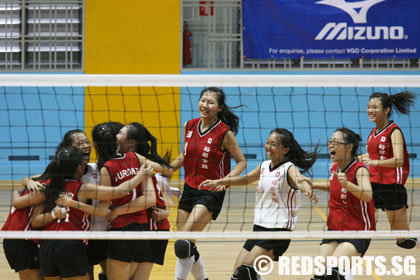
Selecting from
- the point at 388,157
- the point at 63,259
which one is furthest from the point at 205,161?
the point at 388,157

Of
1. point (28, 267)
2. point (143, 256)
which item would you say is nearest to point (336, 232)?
point (143, 256)

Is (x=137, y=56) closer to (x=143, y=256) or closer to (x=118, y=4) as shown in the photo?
(x=118, y=4)

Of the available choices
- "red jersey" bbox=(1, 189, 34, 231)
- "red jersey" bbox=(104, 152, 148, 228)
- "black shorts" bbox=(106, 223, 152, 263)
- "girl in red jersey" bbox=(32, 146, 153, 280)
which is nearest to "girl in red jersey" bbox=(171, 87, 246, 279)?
"black shorts" bbox=(106, 223, 152, 263)

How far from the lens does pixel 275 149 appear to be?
472 centimetres

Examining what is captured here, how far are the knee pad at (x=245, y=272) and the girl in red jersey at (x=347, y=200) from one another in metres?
0.46

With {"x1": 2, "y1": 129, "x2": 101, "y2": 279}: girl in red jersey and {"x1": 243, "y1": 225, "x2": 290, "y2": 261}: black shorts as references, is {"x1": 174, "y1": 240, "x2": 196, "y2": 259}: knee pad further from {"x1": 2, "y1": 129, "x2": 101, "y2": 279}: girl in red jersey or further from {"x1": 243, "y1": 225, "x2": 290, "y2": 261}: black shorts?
{"x1": 2, "y1": 129, "x2": 101, "y2": 279}: girl in red jersey

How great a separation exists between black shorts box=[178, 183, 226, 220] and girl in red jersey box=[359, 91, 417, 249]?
157cm

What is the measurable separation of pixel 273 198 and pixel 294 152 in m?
0.45

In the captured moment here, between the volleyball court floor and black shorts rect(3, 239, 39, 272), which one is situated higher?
black shorts rect(3, 239, 39, 272)

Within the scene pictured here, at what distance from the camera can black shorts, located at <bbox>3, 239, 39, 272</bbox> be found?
4180mm

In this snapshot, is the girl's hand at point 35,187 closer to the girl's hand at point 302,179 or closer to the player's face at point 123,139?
the player's face at point 123,139

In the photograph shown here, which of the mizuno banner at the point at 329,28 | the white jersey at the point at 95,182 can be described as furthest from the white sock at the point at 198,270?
the mizuno banner at the point at 329,28

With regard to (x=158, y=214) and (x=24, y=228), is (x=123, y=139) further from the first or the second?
(x=24, y=228)

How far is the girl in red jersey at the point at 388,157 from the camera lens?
582 centimetres
